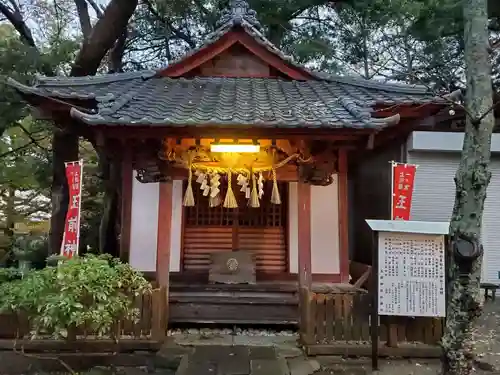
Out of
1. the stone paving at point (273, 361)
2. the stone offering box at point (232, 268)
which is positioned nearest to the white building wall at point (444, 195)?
the stone paving at point (273, 361)

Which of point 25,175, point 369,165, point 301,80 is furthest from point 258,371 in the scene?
point 25,175

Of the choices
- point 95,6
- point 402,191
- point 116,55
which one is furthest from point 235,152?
point 95,6

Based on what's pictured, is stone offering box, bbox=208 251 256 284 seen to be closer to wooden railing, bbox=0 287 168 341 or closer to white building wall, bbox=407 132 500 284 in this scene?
wooden railing, bbox=0 287 168 341

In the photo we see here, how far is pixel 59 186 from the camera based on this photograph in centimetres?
1102

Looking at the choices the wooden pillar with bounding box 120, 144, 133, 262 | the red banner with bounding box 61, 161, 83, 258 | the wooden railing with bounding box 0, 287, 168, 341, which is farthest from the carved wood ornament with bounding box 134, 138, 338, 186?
the wooden railing with bounding box 0, 287, 168, 341

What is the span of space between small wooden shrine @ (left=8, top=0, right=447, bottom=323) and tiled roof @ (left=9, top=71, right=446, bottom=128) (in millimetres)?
24

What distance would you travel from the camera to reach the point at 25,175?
1444 cm

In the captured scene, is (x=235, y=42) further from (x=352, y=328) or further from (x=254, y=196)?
(x=352, y=328)

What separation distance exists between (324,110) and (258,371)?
375cm

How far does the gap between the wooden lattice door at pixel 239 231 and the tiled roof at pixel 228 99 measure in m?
1.81

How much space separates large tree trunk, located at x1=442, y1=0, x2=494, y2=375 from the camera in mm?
4148

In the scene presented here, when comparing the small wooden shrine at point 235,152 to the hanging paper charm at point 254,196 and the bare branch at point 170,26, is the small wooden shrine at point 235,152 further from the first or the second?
the bare branch at point 170,26

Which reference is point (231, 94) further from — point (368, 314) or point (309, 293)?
point (368, 314)

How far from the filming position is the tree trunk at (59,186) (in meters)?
10.8
